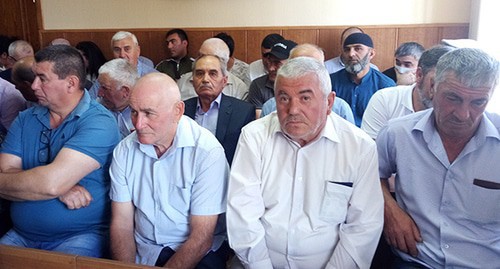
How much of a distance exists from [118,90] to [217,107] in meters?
0.64

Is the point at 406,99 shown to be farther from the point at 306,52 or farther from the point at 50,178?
the point at 50,178

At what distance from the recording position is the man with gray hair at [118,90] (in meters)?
2.59

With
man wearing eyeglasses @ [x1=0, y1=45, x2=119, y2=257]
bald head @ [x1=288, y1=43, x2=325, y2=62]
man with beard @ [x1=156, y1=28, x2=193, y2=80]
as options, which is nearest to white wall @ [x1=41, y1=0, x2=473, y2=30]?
man with beard @ [x1=156, y1=28, x2=193, y2=80]

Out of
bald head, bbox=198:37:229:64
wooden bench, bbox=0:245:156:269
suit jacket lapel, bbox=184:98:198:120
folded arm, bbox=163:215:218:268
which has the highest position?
bald head, bbox=198:37:229:64

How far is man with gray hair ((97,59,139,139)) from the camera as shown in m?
2.59

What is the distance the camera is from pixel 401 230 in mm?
1615

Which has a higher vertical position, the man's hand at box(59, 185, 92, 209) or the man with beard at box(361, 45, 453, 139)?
the man with beard at box(361, 45, 453, 139)

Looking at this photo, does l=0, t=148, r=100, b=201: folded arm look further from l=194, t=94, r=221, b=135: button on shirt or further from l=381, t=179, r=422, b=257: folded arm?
l=381, t=179, r=422, b=257: folded arm

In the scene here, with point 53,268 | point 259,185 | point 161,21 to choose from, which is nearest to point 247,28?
point 161,21

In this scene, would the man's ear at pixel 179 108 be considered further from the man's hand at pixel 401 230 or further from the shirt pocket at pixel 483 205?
the shirt pocket at pixel 483 205

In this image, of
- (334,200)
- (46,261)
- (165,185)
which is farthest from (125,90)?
(334,200)

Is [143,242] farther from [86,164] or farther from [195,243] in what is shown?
[86,164]

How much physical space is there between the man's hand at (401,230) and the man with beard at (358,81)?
1613 millimetres

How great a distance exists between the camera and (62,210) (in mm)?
1792
